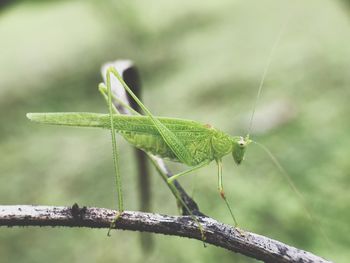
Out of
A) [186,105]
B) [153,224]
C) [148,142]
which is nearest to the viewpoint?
[153,224]

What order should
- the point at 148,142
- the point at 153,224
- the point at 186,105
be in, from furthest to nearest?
the point at 186,105 → the point at 148,142 → the point at 153,224

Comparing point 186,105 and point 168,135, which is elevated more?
point 186,105

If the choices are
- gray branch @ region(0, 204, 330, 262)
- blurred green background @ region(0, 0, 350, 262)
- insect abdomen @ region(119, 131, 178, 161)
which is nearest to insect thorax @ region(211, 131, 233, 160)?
insect abdomen @ region(119, 131, 178, 161)

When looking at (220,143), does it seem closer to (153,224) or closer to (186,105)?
(153,224)

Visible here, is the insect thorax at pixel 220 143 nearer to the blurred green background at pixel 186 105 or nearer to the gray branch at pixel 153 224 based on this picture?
the blurred green background at pixel 186 105

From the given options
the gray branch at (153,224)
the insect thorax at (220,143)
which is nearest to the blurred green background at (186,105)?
the insect thorax at (220,143)

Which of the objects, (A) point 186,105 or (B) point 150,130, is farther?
(A) point 186,105

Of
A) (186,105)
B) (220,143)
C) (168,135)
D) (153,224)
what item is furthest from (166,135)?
(186,105)

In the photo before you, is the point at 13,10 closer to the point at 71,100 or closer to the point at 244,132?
the point at 71,100
